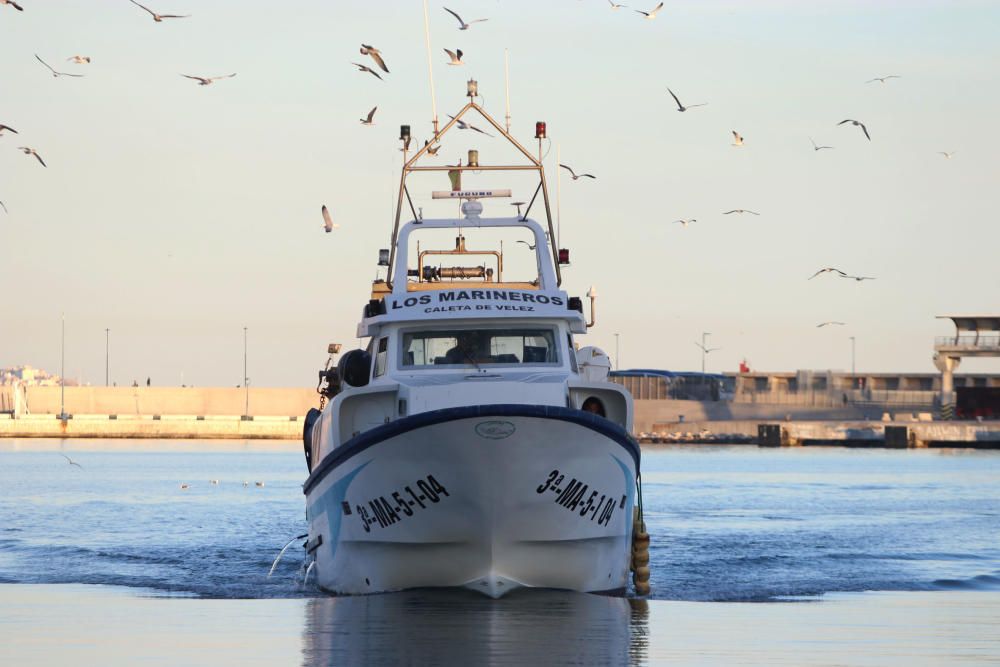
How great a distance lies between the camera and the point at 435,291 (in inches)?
846

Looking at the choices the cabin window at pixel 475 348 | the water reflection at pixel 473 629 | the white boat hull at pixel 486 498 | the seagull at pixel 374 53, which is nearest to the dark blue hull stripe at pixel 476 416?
the white boat hull at pixel 486 498

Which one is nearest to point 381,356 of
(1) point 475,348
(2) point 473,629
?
(1) point 475,348

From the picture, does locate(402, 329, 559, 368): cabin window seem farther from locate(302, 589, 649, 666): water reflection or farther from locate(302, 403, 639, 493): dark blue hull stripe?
locate(302, 589, 649, 666): water reflection

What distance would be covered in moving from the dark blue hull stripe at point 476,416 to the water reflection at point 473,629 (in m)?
1.79

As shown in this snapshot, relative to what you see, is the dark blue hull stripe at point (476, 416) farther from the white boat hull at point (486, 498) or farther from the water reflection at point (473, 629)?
the water reflection at point (473, 629)

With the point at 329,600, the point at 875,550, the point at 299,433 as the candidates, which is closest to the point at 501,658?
the point at 329,600

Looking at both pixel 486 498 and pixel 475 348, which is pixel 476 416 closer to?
pixel 486 498

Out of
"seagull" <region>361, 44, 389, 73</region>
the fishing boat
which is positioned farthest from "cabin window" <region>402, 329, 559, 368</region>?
"seagull" <region>361, 44, 389, 73</region>

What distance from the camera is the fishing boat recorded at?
18625 mm

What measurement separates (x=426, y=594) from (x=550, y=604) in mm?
1620

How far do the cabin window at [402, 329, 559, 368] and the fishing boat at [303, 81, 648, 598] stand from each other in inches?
0.7

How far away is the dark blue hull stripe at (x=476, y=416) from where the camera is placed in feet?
59.7

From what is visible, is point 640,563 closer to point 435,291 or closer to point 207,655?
point 435,291

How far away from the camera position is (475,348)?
2120 cm
